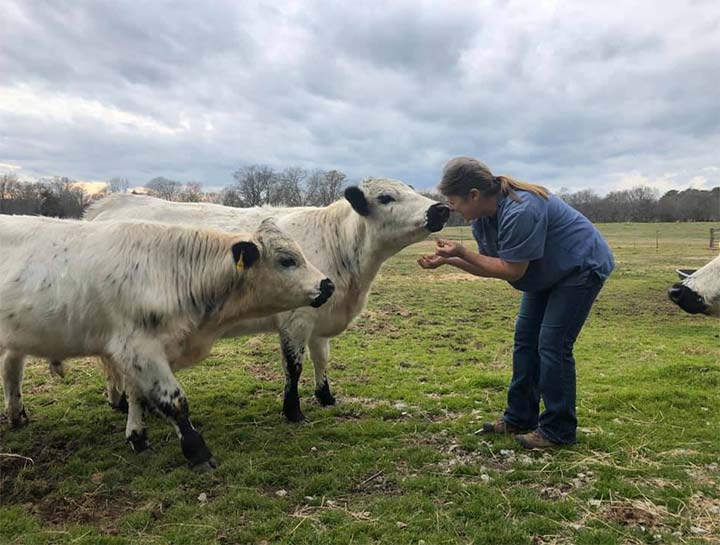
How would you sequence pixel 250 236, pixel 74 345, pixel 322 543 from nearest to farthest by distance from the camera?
1. pixel 322 543
2. pixel 74 345
3. pixel 250 236

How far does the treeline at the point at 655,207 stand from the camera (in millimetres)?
79000

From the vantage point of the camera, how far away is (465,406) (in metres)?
6.41

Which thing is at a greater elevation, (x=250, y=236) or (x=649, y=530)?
(x=250, y=236)

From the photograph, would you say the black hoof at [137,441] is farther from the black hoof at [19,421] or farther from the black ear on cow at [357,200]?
the black ear on cow at [357,200]

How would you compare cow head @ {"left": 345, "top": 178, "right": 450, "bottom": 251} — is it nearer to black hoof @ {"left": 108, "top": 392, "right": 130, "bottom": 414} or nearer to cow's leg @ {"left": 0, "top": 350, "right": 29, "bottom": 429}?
black hoof @ {"left": 108, "top": 392, "right": 130, "bottom": 414}

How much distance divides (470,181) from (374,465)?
8.93 ft

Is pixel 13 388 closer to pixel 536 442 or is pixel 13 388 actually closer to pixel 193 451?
pixel 193 451

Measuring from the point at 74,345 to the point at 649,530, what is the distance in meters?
4.99

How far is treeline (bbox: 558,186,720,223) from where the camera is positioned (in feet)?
259

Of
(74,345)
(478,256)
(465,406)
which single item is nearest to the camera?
(478,256)

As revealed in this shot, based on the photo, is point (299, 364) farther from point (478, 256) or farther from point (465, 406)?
point (478, 256)

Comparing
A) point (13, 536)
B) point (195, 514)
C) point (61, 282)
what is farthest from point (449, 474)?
point (61, 282)

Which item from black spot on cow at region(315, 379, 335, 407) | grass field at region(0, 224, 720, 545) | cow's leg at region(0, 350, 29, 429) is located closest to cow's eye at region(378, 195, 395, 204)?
black spot on cow at region(315, 379, 335, 407)

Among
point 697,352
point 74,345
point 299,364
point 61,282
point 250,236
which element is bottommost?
point 697,352
